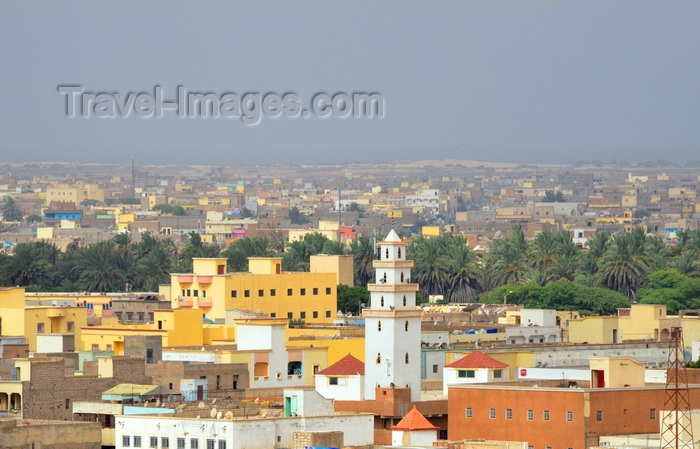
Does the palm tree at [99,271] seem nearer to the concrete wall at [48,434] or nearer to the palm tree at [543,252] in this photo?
the palm tree at [543,252]

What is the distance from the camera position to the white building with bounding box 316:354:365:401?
58812 mm

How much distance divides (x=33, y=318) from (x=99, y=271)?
3811 centimetres

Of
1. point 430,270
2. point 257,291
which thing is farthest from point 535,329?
point 430,270

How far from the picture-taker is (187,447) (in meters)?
47.3

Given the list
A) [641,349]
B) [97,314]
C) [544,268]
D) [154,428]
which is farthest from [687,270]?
[154,428]

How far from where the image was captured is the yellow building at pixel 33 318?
7712cm

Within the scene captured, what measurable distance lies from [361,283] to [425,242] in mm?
9283

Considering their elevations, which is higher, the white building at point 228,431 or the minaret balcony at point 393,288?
the minaret balcony at point 393,288

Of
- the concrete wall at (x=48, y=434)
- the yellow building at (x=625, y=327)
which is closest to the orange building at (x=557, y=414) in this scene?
the concrete wall at (x=48, y=434)

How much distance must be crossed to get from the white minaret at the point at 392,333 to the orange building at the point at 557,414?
5.12 meters

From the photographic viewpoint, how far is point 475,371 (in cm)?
5972

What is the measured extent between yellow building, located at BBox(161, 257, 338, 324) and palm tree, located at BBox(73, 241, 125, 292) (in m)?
23.8

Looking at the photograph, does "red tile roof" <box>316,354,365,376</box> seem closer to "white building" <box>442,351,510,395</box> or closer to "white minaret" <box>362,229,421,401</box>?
"white minaret" <box>362,229,421,401</box>

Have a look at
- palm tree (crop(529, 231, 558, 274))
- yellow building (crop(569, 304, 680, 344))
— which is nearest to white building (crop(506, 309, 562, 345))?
yellow building (crop(569, 304, 680, 344))
